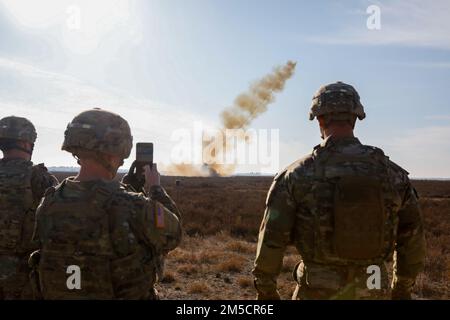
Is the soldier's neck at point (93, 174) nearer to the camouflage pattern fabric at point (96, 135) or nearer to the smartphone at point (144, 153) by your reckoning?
the camouflage pattern fabric at point (96, 135)

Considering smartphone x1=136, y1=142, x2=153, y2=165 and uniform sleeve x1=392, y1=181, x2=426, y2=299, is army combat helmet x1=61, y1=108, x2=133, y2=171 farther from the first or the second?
uniform sleeve x1=392, y1=181, x2=426, y2=299

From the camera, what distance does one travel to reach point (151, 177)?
326 cm

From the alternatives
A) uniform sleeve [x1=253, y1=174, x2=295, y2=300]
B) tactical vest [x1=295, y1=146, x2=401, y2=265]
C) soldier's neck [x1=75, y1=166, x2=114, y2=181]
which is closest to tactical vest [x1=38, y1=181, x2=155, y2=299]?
soldier's neck [x1=75, y1=166, x2=114, y2=181]

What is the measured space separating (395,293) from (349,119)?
1.65 meters

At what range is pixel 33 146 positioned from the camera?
466 centimetres

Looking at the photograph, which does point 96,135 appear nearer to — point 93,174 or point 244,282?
point 93,174

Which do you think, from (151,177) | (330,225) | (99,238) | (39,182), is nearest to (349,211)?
(330,225)

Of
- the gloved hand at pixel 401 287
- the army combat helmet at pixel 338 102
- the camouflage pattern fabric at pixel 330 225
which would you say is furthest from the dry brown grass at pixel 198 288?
the army combat helmet at pixel 338 102

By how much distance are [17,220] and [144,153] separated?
6.11 ft

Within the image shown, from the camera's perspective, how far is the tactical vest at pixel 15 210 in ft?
13.6

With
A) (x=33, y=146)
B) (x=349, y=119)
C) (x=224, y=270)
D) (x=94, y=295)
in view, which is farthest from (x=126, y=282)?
(x=224, y=270)

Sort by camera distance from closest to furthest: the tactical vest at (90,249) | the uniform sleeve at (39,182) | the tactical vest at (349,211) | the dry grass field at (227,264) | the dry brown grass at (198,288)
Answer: the tactical vest at (90,249), the tactical vest at (349,211), the uniform sleeve at (39,182), the dry brown grass at (198,288), the dry grass field at (227,264)

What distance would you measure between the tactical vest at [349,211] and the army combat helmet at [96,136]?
1603 millimetres

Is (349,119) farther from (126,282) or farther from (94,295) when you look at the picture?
(94,295)
